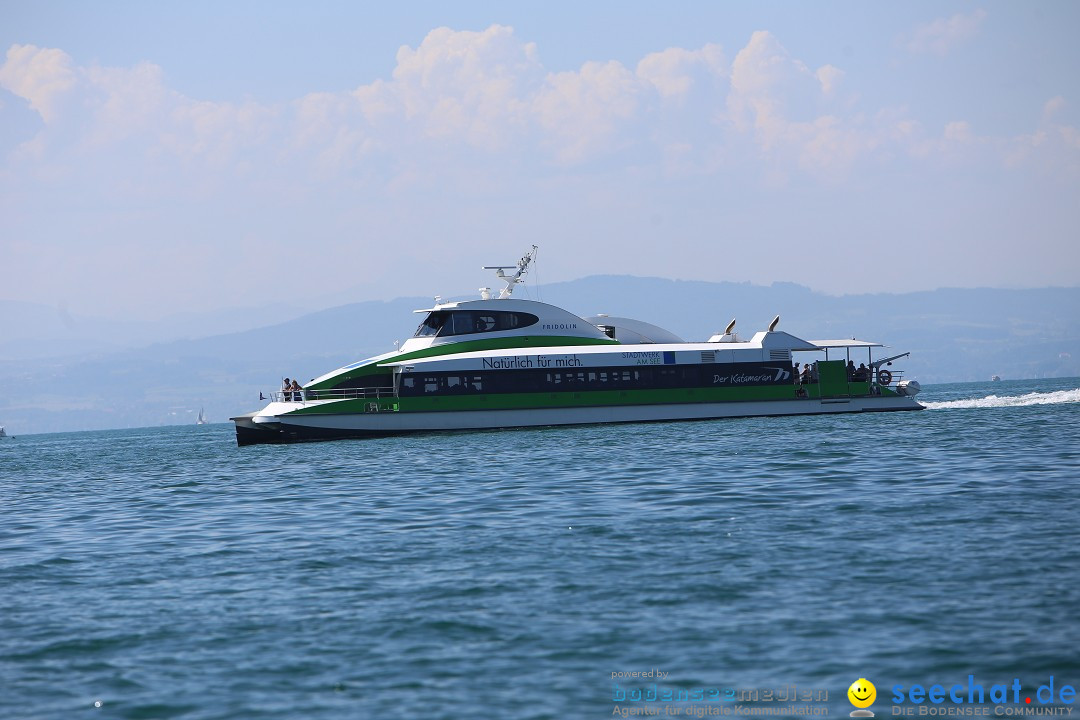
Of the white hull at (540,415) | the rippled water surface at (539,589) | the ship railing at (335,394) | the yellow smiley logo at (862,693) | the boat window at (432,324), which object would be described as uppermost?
the boat window at (432,324)

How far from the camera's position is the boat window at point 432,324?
45031 millimetres

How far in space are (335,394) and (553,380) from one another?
8.23 metres

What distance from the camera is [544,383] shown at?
4359cm

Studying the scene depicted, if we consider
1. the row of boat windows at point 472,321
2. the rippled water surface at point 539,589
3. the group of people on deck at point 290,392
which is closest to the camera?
the rippled water surface at point 539,589

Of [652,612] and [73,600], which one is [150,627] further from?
[652,612]

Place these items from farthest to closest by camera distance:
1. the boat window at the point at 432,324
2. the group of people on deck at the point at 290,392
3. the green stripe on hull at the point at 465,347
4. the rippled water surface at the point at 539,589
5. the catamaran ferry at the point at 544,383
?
the boat window at the point at 432,324 < the green stripe on hull at the point at 465,347 < the group of people on deck at the point at 290,392 < the catamaran ferry at the point at 544,383 < the rippled water surface at the point at 539,589

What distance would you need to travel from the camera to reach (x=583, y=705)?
9195 millimetres

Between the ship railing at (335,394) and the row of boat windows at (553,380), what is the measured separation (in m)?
0.90

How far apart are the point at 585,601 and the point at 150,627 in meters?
4.69

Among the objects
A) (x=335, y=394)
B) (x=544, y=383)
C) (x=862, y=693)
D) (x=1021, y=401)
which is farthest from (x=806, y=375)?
(x=862, y=693)

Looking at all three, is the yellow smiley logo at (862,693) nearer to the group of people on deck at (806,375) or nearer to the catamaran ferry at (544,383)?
the catamaran ferry at (544,383)

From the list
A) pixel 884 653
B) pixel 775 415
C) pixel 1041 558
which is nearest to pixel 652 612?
pixel 884 653

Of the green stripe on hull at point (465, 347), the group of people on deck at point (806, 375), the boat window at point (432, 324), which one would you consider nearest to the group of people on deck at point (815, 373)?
the group of people on deck at point (806, 375)

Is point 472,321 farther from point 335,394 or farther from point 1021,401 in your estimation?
point 1021,401
